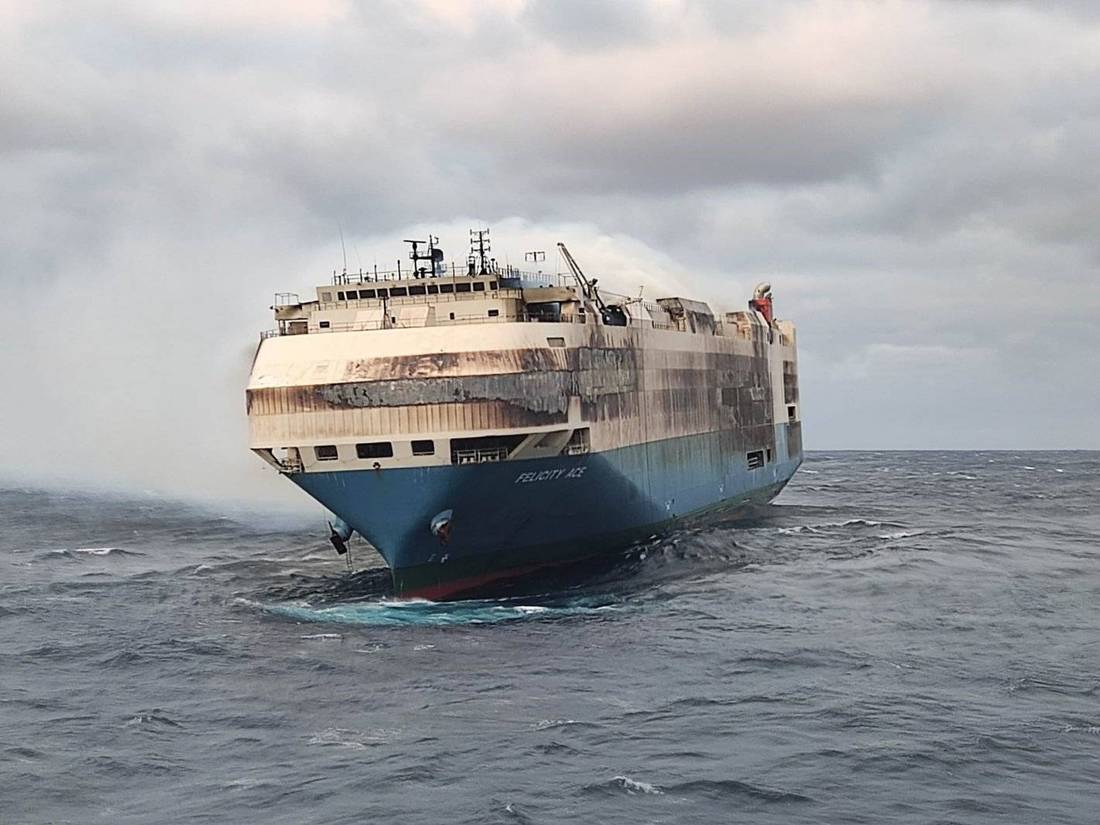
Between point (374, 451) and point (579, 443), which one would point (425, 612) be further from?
point (579, 443)

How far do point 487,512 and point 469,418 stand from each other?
414 cm

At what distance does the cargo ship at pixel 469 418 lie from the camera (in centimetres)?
4541

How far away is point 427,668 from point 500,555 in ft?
40.5

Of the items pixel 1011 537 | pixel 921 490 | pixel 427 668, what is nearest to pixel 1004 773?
pixel 427 668

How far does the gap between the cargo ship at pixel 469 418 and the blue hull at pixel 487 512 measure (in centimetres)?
7

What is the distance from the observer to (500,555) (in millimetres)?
48906

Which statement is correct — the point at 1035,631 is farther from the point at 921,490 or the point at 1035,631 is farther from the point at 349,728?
the point at 921,490

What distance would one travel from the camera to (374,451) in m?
45.8

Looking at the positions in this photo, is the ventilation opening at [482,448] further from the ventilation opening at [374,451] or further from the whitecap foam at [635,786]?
the whitecap foam at [635,786]

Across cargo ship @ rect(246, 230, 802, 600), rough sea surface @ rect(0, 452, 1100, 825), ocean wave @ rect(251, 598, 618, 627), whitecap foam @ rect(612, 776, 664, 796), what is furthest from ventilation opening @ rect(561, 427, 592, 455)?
whitecap foam @ rect(612, 776, 664, 796)

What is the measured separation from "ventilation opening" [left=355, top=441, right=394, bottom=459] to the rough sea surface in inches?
233

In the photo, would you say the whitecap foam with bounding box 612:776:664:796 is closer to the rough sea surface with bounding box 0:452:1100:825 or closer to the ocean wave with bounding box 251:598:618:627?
the rough sea surface with bounding box 0:452:1100:825

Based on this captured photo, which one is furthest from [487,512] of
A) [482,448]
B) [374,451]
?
[374,451]

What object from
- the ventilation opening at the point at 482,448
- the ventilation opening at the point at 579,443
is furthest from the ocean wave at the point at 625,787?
the ventilation opening at the point at 579,443
